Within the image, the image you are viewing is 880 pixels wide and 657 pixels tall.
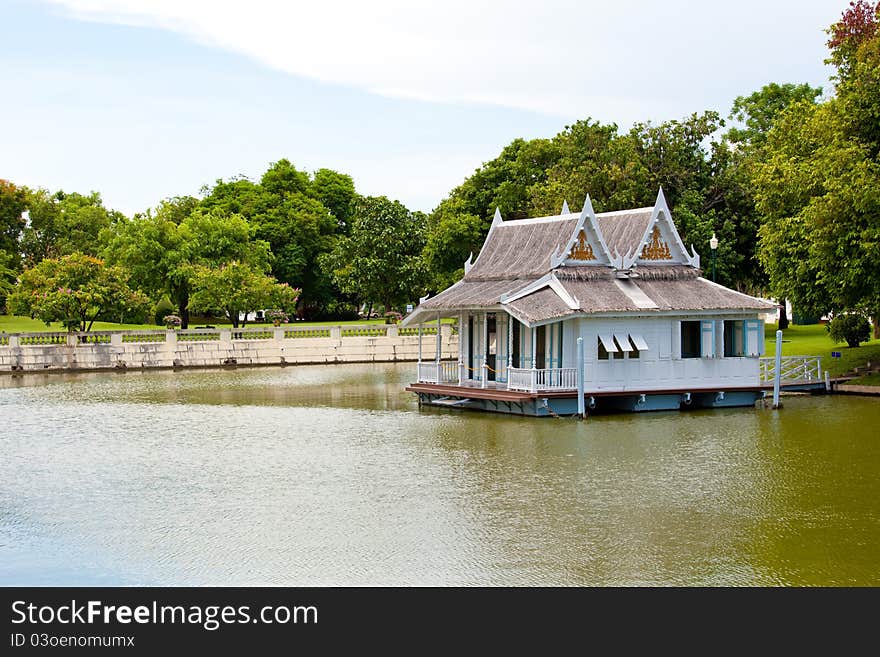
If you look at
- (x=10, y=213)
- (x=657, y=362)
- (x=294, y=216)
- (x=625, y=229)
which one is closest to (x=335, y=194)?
(x=294, y=216)

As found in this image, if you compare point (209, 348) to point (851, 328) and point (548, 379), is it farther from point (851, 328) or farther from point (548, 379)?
point (851, 328)

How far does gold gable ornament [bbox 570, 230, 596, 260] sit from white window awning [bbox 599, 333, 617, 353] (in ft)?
11.5

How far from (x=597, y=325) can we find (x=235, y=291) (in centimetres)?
3679

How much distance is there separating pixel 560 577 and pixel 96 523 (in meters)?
8.88

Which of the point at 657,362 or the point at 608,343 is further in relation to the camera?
the point at 657,362

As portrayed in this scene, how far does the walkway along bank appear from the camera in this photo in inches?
2140

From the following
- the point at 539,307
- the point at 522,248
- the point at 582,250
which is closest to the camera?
the point at 539,307

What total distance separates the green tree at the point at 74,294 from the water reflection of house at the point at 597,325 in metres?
25.8

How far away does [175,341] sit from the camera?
5600cm

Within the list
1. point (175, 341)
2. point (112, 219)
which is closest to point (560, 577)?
point (175, 341)

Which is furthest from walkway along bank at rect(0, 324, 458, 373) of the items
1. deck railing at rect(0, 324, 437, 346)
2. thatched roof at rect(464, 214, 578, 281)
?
thatched roof at rect(464, 214, 578, 281)

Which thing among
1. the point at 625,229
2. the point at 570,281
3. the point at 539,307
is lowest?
the point at 539,307

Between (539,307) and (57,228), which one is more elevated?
(57,228)

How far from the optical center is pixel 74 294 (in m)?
57.0
